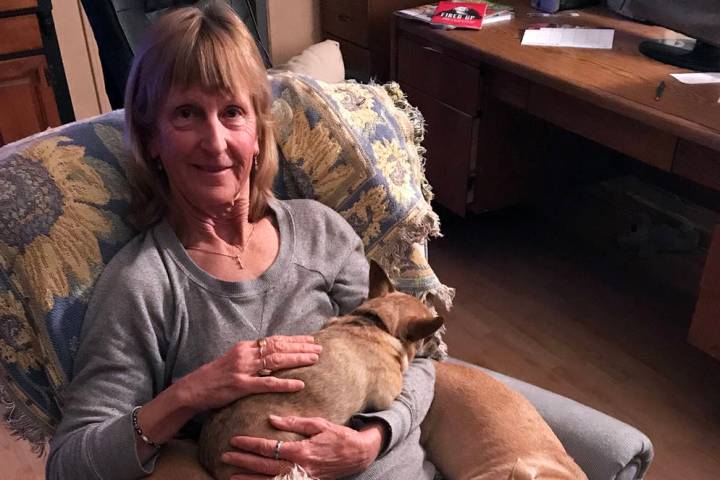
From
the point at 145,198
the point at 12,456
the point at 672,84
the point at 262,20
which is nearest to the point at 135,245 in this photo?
the point at 145,198

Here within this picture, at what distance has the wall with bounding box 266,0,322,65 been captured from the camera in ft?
11.9

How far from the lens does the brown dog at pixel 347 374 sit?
1.14m

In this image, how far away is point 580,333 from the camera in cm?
263


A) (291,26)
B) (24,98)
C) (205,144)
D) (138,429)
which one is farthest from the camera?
(291,26)

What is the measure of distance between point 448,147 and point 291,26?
1268 mm

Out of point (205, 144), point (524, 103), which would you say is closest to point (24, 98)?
point (524, 103)

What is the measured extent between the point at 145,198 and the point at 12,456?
1.30 meters

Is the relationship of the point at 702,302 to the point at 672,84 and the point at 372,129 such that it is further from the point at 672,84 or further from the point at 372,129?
the point at 372,129

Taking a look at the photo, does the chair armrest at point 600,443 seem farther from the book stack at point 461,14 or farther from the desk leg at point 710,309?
the book stack at point 461,14

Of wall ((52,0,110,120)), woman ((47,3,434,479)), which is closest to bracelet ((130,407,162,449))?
woman ((47,3,434,479))

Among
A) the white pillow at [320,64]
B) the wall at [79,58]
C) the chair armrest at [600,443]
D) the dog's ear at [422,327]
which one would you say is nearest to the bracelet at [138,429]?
the dog's ear at [422,327]

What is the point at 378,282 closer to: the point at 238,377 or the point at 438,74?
the point at 238,377

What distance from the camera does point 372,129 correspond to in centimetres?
154

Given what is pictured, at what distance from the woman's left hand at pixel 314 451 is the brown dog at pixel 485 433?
0.20 meters
